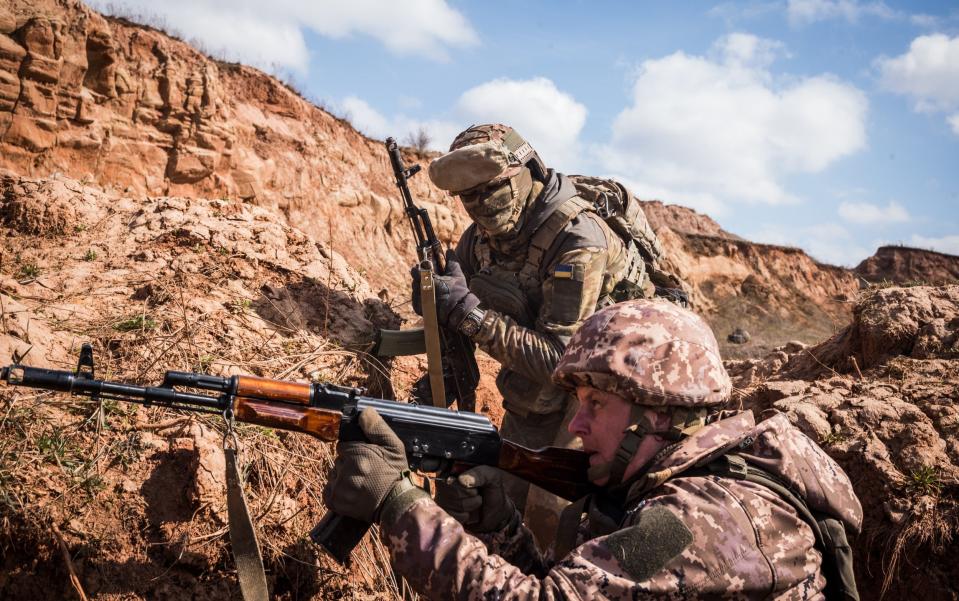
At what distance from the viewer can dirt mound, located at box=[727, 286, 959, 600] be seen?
3.93 m

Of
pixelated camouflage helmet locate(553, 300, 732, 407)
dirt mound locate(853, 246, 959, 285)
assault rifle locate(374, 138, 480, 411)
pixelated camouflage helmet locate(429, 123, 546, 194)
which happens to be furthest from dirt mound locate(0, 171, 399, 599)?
dirt mound locate(853, 246, 959, 285)

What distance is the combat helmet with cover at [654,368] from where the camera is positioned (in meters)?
2.57

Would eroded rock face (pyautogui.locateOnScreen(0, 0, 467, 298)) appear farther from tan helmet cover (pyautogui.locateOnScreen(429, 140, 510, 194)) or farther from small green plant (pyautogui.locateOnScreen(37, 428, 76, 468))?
small green plant (pyautogui.locateOnScreen(37, 428, 76, 468))

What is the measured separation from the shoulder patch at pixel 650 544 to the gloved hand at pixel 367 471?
89 cm

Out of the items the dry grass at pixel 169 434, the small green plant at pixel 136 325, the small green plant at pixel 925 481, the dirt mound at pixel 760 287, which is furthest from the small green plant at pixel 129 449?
the dirt mound at pixel 760 287

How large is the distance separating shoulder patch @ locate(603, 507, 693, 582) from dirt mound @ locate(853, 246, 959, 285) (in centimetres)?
2724

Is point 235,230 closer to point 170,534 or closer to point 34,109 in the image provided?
point 170,534

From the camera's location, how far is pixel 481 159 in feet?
16.5

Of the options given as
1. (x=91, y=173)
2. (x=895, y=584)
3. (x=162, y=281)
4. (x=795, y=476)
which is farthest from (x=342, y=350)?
(x=91, y=173)

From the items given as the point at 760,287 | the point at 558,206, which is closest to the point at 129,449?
the point at 558,206

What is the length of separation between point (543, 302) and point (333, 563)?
7.98ft

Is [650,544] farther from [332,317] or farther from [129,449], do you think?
[332,317]

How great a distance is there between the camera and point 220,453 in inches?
143

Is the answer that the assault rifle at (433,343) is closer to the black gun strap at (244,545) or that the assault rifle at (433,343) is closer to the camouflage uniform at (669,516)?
Answer: the black gun strap at (244,545)
